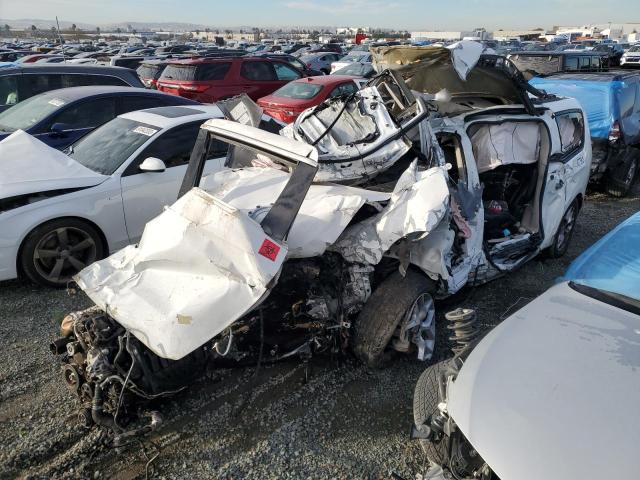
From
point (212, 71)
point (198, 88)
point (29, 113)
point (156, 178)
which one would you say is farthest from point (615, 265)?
point (212, 71)

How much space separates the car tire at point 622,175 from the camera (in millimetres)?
7938

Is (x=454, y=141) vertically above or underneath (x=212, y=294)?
above

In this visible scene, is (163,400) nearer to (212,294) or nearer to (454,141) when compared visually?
(212,294)

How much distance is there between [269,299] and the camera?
10.6 ft

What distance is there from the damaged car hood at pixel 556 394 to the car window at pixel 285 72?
11517mm

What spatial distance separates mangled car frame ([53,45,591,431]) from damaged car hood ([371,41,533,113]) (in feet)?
0.07

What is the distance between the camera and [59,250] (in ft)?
15.1

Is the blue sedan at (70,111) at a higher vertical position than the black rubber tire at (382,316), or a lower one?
higher

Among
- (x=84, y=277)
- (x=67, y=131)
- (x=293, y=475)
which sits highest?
(x=67, y=131)

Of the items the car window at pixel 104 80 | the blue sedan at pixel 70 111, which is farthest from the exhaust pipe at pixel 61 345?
the car window at pixel 104 80

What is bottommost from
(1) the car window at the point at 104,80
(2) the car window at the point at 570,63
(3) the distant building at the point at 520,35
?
(2) the car window at the point at 570,63

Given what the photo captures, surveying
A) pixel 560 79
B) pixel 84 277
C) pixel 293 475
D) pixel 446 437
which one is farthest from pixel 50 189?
pixel 560 79

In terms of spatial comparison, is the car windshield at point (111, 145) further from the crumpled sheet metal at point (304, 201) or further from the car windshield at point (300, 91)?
the car windshield at point (300, 91)

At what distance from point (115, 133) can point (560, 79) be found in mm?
7504
